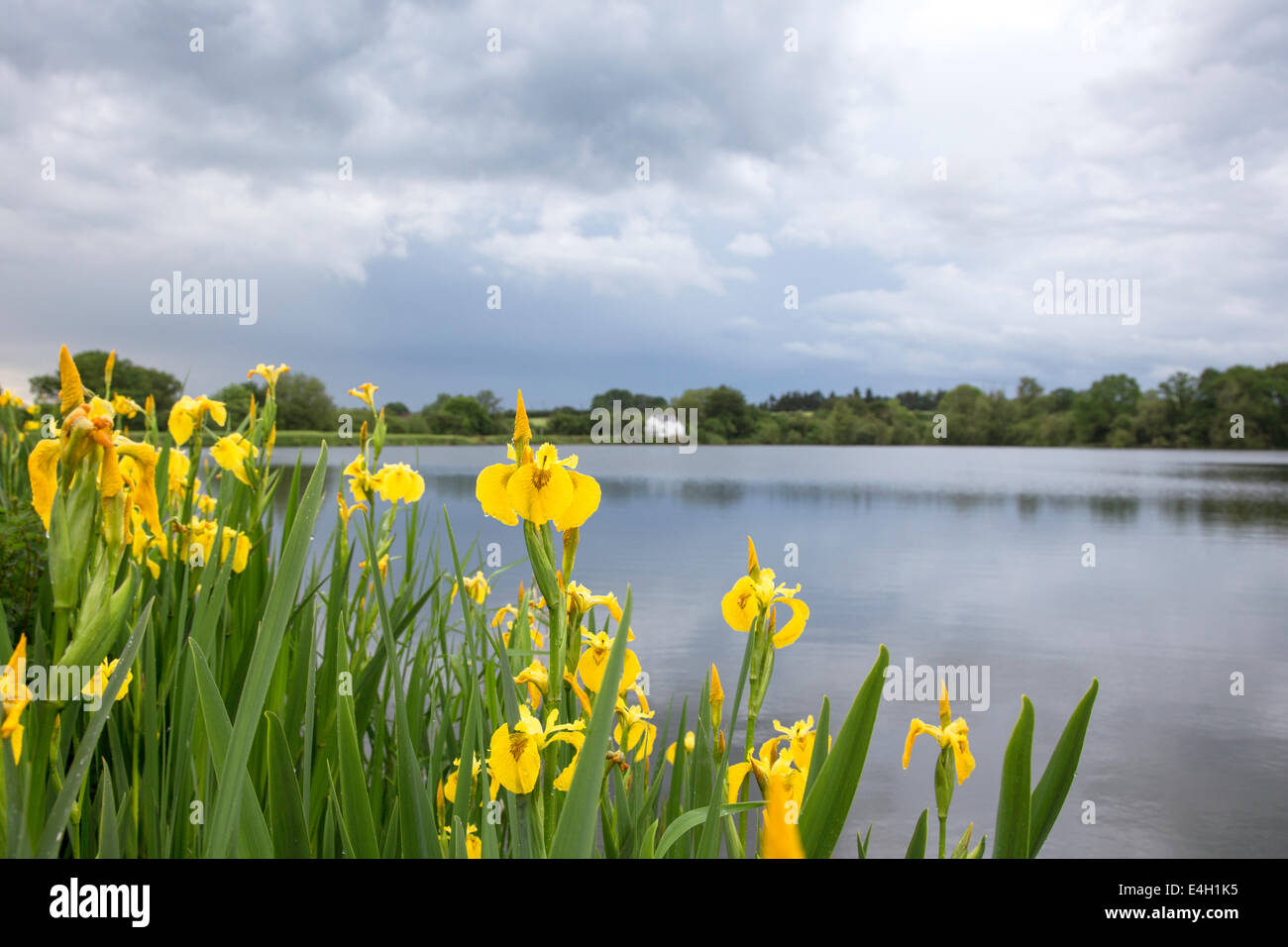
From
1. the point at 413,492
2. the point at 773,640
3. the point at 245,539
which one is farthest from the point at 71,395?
the point at 413,492

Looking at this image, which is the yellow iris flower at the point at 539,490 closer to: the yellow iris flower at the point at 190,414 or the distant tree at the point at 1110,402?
the yellow iris flower at the point at 190,414

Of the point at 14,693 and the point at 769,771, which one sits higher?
the point at 14,693

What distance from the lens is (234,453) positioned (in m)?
2.75

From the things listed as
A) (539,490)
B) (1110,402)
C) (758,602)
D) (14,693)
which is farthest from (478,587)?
(1110,402)

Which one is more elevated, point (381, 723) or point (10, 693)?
point (10, 693)

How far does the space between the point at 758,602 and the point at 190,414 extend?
8.11 ft

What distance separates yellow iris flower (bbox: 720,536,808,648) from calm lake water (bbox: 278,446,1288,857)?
683 millimetres

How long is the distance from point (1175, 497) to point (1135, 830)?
29.4m

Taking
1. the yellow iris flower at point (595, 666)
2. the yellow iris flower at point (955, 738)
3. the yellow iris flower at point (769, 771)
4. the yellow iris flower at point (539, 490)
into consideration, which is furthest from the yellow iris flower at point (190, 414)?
the yellow iris flower at point (955, 738)

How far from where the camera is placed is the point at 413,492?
3082mm

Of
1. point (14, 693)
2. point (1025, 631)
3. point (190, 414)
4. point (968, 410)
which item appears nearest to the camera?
point (14, 693)

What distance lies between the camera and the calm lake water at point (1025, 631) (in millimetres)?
5445

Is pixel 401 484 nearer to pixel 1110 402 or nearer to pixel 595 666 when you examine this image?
pixel 595 666
